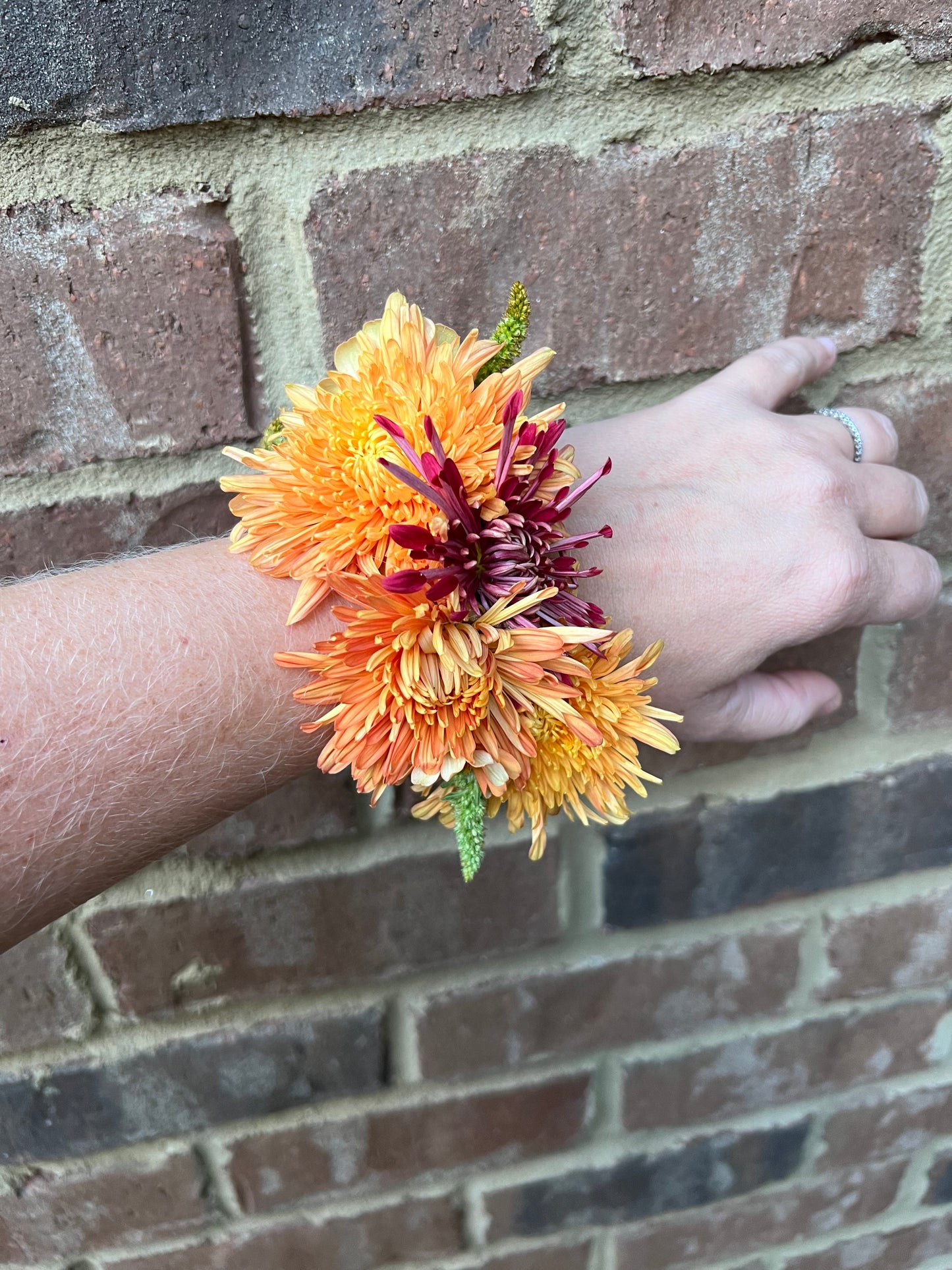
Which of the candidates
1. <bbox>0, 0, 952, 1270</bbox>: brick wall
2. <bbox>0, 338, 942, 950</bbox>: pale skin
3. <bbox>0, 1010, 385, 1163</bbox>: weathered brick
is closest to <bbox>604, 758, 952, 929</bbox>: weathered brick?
<bbox>0, 0, 952, 1270</bbox>: brick wall

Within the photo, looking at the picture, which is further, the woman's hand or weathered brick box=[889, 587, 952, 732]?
weathered brick box=[889, 587, 952, 732]

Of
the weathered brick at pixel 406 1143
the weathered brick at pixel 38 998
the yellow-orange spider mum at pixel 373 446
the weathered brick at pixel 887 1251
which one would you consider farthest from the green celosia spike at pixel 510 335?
the weathered brick at pixel 887 1251

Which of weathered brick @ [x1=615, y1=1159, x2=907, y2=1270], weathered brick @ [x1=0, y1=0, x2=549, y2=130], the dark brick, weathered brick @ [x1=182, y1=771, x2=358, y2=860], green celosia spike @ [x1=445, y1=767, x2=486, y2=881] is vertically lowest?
weathered brick @ [x1=615, y1=1159, x2=907, y2=1270]

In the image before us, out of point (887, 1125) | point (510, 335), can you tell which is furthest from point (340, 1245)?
point (510, 335)

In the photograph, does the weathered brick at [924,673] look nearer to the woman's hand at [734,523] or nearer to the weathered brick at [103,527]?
the woman's hand at [734,523]

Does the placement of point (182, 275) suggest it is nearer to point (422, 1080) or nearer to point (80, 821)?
point (80, 821)

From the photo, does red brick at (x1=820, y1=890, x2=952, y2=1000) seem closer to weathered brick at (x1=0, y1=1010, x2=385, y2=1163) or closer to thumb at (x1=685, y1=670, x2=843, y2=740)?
thumb at (x1=685, y1=670, x2=843, y2=740)
